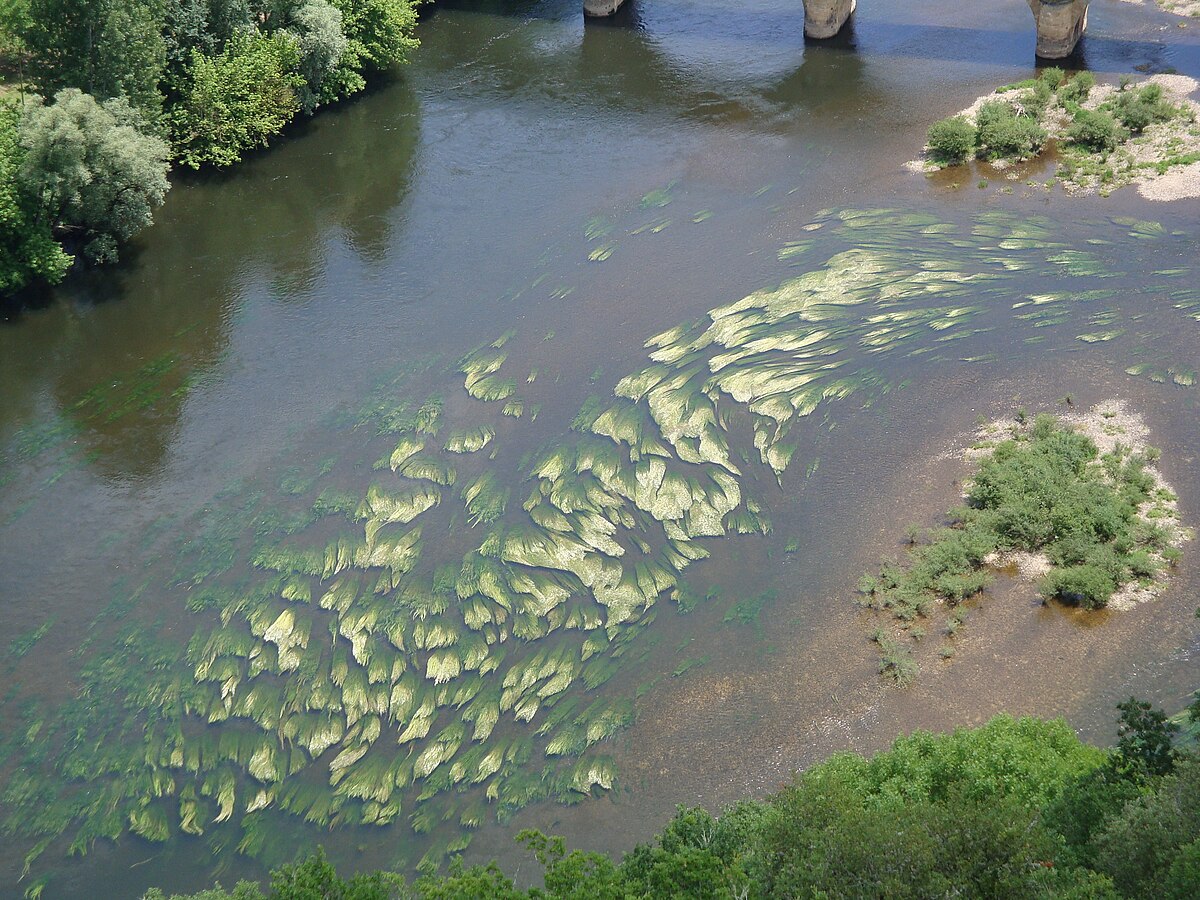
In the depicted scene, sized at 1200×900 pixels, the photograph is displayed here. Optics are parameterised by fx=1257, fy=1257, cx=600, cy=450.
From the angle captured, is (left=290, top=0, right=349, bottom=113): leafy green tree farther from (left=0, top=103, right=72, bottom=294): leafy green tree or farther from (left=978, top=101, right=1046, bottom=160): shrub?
(left=978, top=101, right=1046, bottom=160): shrub

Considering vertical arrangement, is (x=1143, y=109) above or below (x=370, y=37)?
below

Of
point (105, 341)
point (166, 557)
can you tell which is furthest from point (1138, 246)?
point (105, 341)

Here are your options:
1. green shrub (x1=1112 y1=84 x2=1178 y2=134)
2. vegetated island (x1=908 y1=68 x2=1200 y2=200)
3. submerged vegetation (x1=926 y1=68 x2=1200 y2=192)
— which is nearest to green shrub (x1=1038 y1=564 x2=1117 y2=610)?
vegetated island (x1=908 y1=68 x2=1200 y2=200)

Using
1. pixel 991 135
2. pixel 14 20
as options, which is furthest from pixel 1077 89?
pixel 14 20

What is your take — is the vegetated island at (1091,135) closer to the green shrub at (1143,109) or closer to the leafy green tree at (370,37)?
the green shrub at (1143,109)

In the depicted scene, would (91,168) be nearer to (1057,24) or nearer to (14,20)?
(14,20)

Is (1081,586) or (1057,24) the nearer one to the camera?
(1081,586)
